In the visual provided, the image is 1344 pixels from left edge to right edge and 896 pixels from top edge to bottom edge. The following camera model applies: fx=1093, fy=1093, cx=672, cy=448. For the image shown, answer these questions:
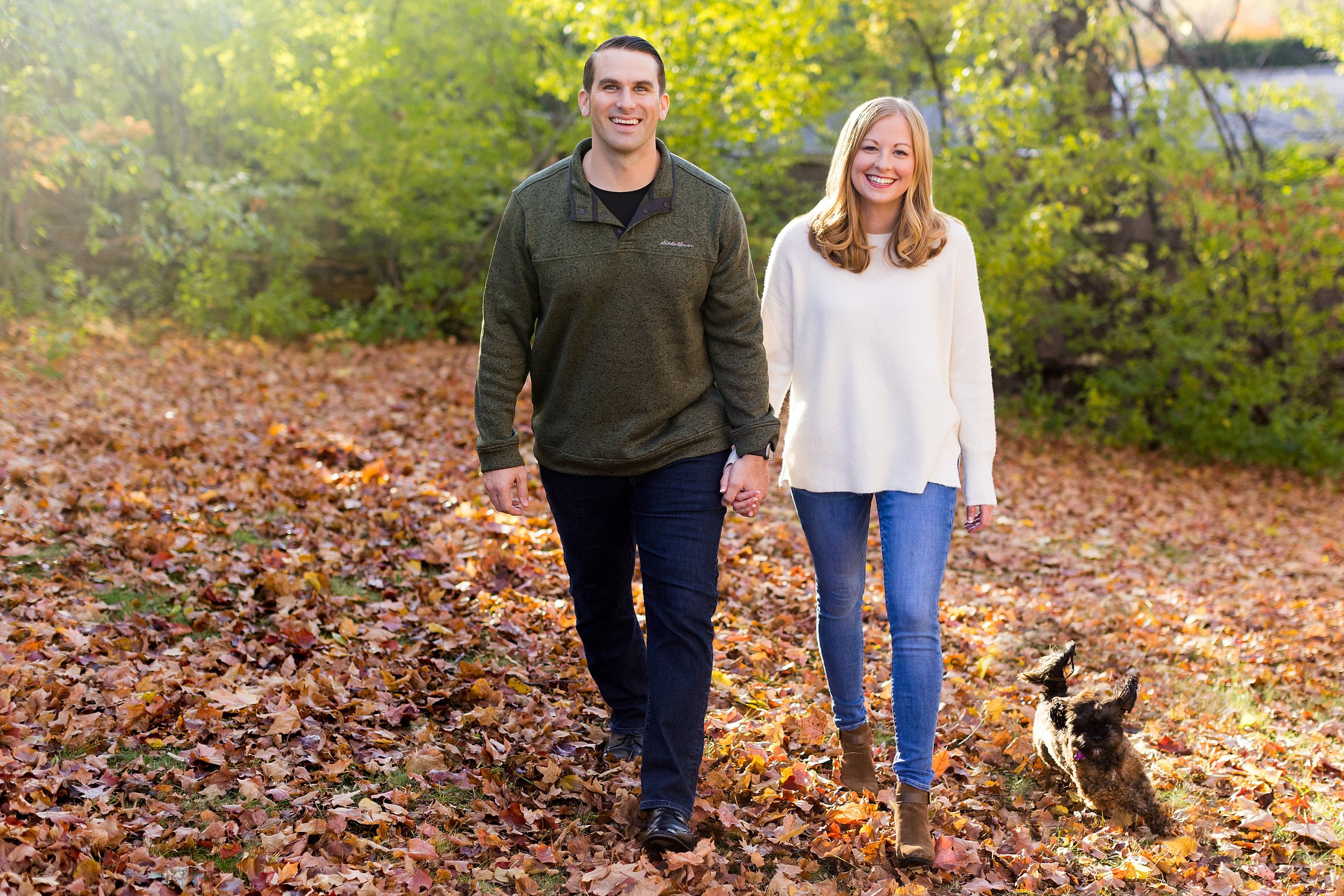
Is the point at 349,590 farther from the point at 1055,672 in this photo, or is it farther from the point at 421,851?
the point at 1055,672

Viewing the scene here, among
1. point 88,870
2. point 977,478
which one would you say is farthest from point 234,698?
point 977,478

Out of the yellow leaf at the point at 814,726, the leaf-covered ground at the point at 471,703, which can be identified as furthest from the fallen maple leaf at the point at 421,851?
the yellow leaf at the point at 814,726

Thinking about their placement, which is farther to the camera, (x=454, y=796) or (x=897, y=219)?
(x=454, y=796)

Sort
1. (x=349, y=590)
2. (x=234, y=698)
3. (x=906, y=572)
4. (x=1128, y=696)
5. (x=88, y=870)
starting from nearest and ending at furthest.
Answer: (x=88, y=870) → (x=906, y=572) → (x=1128, y=696) → (x=234, y=698) → (x=349, y=590)

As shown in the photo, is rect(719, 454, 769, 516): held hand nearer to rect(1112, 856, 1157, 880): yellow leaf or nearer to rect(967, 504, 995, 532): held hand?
rect(967, 504, 995, 532): held hand

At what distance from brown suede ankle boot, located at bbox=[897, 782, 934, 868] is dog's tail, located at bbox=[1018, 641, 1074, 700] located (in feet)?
3.07

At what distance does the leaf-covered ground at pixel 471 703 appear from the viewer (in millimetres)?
3293


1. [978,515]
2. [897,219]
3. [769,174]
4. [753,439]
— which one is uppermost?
[769,174]

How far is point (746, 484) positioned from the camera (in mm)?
3240

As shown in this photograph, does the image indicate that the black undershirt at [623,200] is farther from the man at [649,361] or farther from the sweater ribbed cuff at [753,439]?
the sweater ribbed cuff at [753,439]

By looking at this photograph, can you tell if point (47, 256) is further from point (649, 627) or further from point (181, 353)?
point (649, 627)

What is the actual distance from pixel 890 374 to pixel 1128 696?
1.47 meters

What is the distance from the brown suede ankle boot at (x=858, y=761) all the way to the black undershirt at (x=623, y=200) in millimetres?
1922

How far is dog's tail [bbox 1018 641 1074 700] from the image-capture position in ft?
13.3
